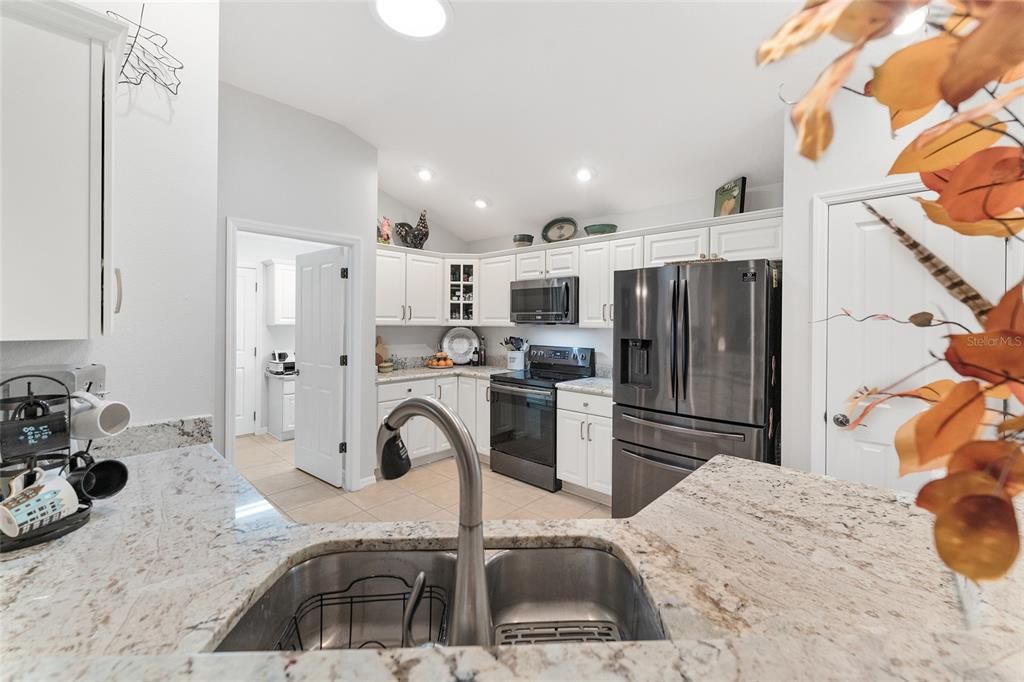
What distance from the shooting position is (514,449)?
12.1 ft

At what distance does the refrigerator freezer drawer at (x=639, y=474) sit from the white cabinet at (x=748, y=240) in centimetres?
136

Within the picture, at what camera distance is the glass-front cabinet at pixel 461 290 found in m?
4.41

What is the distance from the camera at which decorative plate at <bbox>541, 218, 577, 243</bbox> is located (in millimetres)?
3984

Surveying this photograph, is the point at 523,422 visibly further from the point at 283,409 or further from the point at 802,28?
the point at 802,28

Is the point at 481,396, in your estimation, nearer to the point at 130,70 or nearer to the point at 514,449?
the point at 514,449

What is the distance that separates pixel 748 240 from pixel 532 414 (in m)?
2.01

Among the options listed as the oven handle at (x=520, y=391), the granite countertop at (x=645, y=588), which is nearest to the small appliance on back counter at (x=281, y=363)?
the oven handle at (x=520, y=391)

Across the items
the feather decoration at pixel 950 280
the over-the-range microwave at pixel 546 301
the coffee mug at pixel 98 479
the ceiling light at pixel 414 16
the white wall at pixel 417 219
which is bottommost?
→ the coffee mug at pixel 98 479

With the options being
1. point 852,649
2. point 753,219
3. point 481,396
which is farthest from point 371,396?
point 852,649

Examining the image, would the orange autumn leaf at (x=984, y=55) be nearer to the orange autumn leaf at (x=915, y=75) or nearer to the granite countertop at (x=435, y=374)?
the orange autumn leaf at (x=915, y=75)

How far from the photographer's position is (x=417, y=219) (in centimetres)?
454

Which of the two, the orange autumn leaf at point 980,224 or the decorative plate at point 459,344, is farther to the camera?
the decorative plate at point 459,344

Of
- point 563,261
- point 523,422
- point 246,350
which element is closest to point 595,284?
point 563,261

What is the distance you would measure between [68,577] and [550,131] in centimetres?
301
